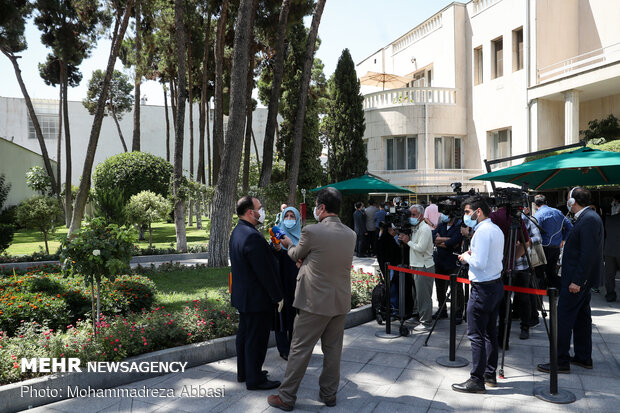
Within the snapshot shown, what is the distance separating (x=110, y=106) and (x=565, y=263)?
4613 cm

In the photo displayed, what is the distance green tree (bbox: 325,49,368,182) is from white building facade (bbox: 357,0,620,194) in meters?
2.12

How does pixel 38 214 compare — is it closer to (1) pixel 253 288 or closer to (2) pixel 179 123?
(2) pixel 179 123

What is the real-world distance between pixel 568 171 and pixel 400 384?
22.2 ft

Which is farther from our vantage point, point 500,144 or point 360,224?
point 500,144

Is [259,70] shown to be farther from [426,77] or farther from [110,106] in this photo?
[110,106]

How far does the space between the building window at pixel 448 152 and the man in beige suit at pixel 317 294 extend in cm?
1916

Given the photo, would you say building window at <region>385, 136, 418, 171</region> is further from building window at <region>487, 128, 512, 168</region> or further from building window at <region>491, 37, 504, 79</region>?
building window at <region>491, 37, 504, 79</region>

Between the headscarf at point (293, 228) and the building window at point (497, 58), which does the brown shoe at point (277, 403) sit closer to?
the headscarf at point (293, 228)

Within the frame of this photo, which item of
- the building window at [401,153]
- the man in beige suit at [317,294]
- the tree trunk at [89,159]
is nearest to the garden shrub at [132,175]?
the tree trunk at [89,159]

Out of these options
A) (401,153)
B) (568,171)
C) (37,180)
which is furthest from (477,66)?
(37,180)

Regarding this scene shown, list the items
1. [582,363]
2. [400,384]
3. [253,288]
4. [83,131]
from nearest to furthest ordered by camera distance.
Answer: [253,288] < [400,384] < [582,363] < [83,131]

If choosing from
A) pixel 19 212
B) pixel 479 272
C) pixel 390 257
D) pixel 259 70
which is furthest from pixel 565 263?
pixel 259 70

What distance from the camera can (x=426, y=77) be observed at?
24.8 m

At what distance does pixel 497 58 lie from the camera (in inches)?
814
